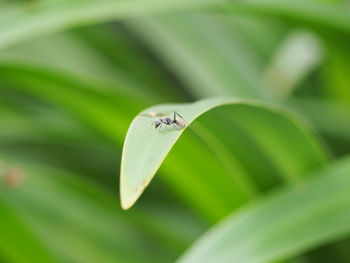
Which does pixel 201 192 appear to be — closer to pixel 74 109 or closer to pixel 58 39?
pixel 74 109

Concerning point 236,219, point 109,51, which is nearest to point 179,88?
point 109,51

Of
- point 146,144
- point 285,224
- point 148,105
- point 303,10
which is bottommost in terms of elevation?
point 146,144

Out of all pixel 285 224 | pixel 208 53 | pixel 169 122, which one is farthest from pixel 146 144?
pixel 208 53

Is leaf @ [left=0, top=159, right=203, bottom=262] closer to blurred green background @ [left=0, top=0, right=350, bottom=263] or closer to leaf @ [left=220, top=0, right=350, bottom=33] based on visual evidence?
blurred green background @ [left=0, top=0, right=350, bottom=263]

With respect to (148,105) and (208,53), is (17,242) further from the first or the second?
(208,53)

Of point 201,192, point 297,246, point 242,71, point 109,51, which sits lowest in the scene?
point 297,246

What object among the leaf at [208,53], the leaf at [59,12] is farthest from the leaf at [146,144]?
the leaf at [208,53]
